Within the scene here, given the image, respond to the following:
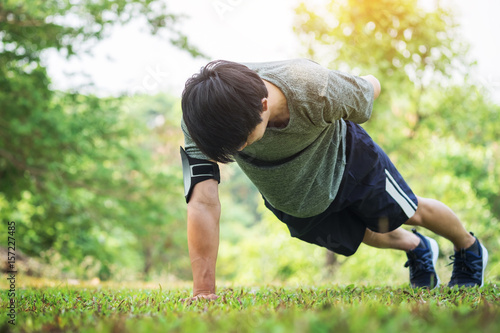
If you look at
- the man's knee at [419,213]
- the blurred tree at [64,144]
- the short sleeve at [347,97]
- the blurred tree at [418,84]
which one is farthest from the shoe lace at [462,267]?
the blurred tree at [418,84]

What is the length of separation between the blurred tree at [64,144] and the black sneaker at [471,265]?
574 centimetres

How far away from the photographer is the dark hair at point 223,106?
204 cm

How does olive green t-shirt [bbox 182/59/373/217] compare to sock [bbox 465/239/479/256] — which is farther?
sock [bbox 465/239/479/256]

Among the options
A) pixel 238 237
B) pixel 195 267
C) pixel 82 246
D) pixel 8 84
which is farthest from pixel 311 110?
pixel 238 237

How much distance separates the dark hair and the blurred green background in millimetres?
5312

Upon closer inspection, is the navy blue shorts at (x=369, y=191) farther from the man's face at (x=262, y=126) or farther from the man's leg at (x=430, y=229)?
the man's face at (x=262, y=126)

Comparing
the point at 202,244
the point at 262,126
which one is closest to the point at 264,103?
the point at 262,126

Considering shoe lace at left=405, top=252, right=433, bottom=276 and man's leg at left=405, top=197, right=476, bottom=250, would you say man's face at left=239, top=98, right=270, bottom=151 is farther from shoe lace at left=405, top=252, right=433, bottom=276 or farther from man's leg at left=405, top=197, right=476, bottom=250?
shoe lace at left=405, top=252, right=433, bottom=276

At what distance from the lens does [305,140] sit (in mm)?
2398

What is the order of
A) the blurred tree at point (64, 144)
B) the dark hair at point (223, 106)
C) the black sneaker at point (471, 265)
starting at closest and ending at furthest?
the dark hair at point (223, 106) → the black sneaker at point (471, 265) → the blurred tree at point (64, 144)

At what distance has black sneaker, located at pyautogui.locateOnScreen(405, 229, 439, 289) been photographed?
320 cm

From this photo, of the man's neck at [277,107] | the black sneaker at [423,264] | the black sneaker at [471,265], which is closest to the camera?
the man's neck at [277,107]

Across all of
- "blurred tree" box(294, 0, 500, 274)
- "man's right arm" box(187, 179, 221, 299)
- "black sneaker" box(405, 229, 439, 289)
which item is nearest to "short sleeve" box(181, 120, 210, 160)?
"man's right arm" box(187, 179, 221, 299)

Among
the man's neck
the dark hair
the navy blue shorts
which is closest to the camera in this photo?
the dark hair
